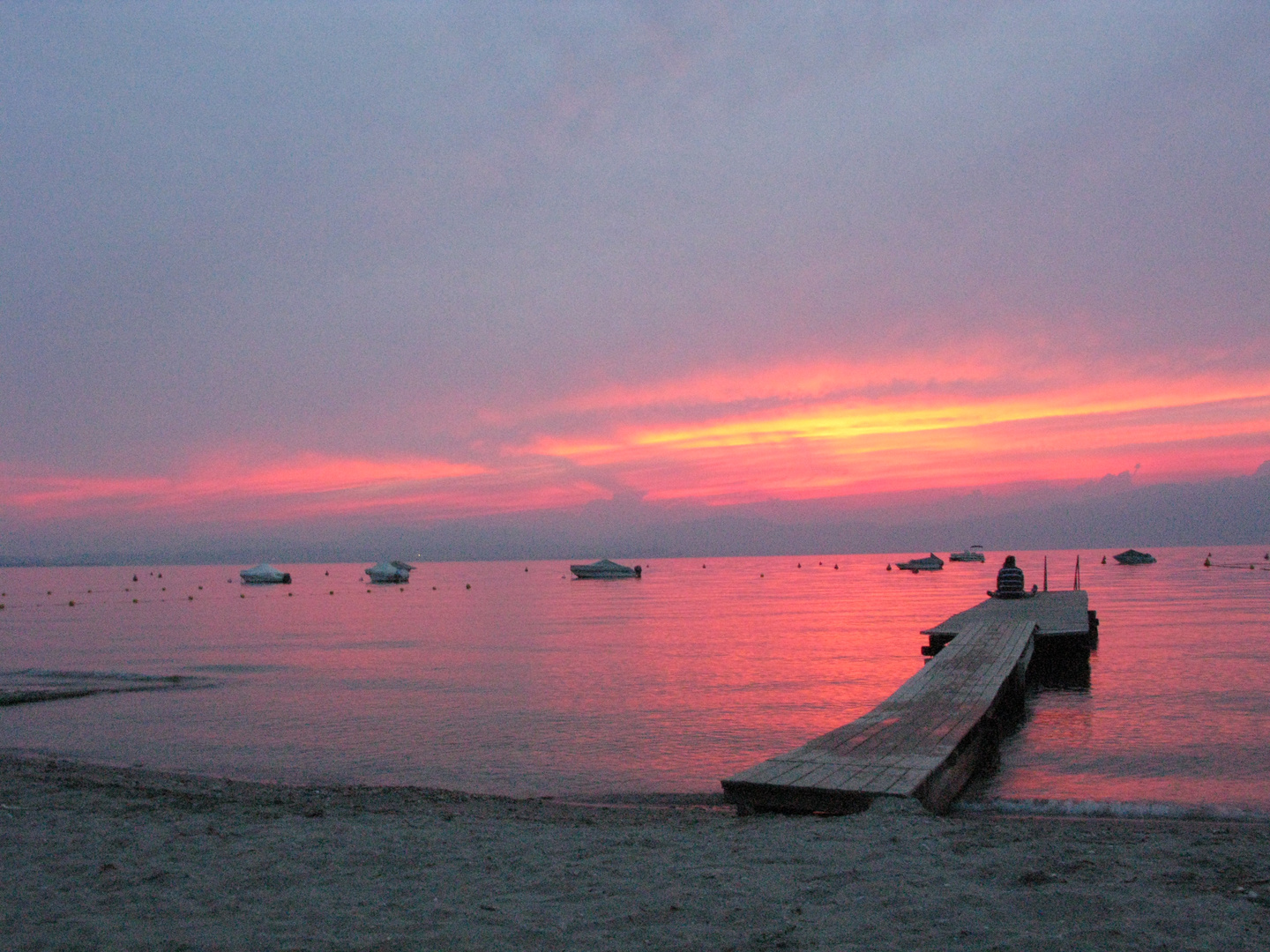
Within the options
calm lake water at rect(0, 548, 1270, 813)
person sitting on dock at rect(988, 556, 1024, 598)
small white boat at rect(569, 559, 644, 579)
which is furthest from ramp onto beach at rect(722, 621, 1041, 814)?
small white boat at rect(569, 559, 644, 579)

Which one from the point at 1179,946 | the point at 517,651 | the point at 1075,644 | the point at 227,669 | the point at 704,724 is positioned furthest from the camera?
the point at 517,651

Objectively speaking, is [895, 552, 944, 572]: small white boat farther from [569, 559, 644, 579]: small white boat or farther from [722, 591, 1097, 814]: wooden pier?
[722, 591, 1097, 814]: wooden pier

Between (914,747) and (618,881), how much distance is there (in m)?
5.68

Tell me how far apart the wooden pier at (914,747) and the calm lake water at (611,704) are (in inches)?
35.8

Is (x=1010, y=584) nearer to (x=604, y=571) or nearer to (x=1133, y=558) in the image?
(x=604, y=571)

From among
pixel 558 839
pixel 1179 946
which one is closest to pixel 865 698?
pixel 558 839

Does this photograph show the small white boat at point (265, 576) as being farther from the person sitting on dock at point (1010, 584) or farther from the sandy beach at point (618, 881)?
the sandy beach at point (618, 881)

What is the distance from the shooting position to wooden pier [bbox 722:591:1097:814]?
9.34m

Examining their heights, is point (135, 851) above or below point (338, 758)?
above

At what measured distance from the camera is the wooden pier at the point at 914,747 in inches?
368

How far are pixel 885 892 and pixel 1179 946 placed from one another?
1.81 metres

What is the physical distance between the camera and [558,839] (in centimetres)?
847

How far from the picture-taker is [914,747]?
37.1ft

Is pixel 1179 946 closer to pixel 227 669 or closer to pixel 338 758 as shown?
pixel 338 758
